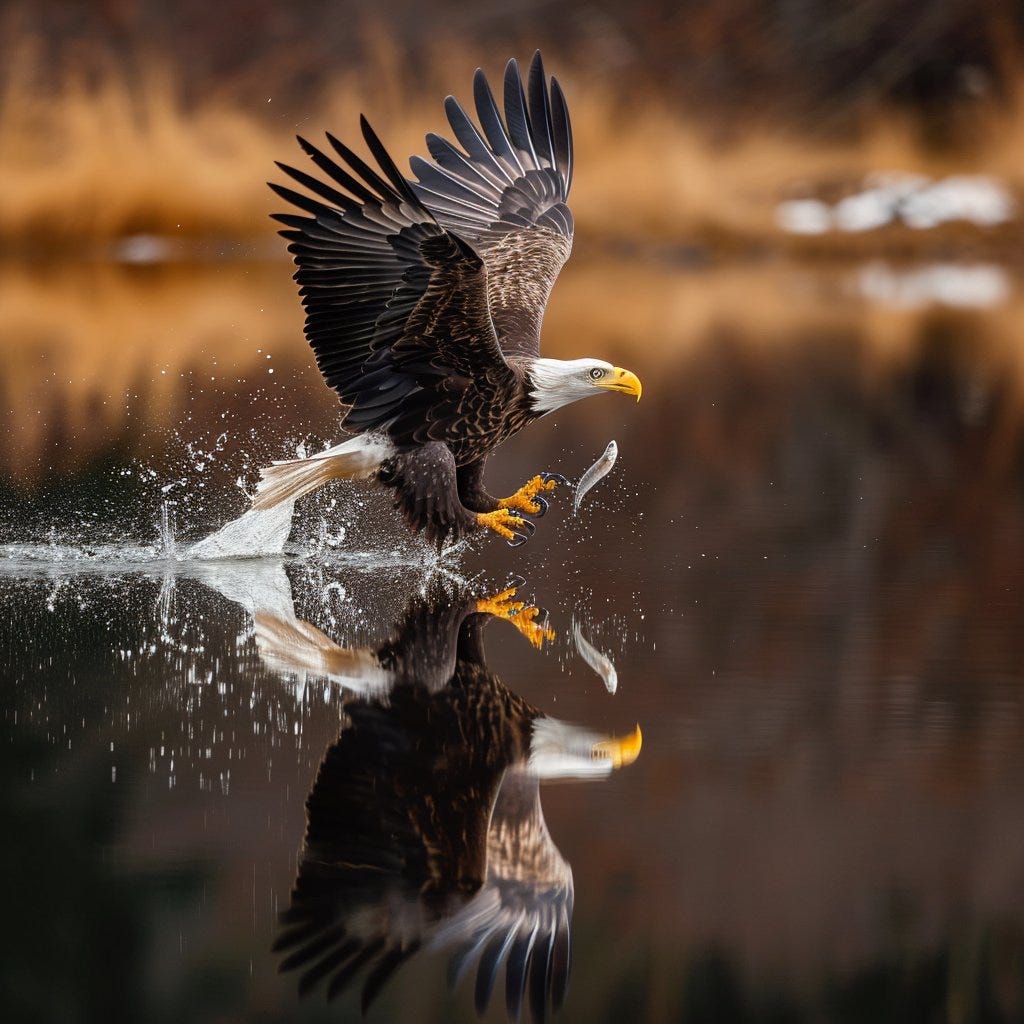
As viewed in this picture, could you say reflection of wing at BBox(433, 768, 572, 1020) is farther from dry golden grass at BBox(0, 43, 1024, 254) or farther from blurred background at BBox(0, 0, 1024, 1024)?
dry golden grass at BBox(0, 43, 1024, 254)

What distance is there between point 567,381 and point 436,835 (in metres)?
2.70

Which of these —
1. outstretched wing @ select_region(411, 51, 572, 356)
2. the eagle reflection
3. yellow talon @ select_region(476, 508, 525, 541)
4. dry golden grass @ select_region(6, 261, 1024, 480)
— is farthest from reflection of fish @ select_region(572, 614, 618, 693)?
dry golden grass @ select_region(6, 261, 1024, 480)

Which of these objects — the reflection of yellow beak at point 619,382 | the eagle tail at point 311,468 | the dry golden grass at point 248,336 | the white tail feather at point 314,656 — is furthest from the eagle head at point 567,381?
the dry golden grass at point 248,336

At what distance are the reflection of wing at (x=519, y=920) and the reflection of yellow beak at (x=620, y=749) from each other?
34cm

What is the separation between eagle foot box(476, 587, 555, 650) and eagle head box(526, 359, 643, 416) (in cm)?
70

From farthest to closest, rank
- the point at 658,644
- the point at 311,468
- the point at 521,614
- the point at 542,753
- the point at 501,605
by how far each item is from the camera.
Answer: the point at 311,468, the point at 501,605, the point at 521,614, the point at 658,644, the point at 542,753

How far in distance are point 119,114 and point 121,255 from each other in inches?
112

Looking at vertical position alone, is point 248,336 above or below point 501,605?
above

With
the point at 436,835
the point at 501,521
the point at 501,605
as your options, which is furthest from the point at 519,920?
the point at 501,521

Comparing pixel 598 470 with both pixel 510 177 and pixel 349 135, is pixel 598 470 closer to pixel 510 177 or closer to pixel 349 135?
pixel 510 177

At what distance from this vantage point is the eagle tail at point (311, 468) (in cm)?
550

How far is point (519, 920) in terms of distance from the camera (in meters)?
2.80

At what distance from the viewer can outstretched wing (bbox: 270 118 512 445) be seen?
16.1 ft

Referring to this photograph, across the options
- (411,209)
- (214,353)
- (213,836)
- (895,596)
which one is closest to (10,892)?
(213,836)
